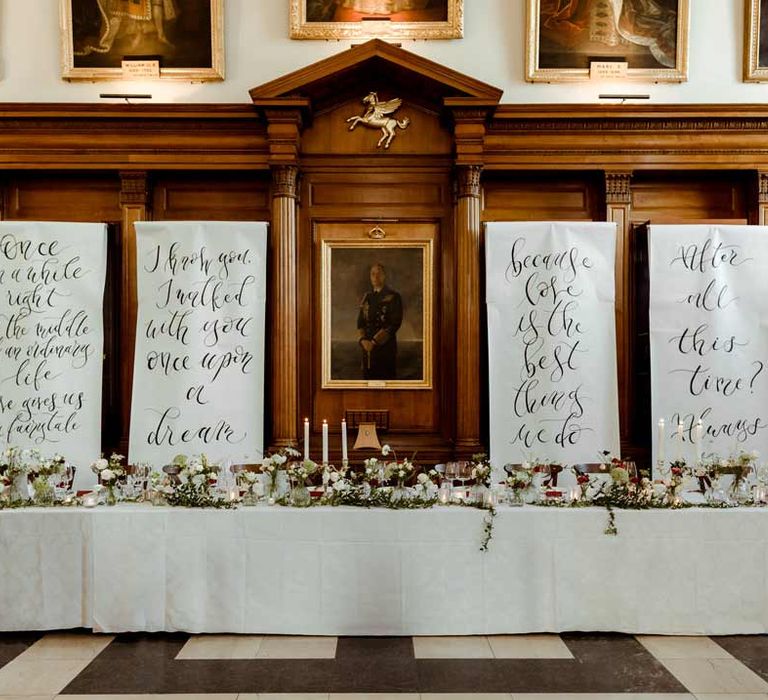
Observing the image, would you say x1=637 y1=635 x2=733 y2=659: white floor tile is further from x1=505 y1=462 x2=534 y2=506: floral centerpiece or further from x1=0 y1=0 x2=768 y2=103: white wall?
x1=0 y1=0 x2=768 y2=103: white wall

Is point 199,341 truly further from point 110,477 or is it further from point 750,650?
point 750,650

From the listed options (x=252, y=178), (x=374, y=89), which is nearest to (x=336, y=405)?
(x=252, y=178)

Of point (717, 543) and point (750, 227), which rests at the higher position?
point (750, 227)

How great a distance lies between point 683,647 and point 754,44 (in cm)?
591

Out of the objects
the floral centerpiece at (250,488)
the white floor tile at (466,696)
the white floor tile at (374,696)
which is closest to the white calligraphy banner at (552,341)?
the floral centerpiece at (250,488)

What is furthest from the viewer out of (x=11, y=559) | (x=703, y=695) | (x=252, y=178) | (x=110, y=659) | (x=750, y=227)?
(x=252, y=178)

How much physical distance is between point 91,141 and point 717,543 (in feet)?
21.2

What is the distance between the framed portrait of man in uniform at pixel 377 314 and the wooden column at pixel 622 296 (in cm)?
186

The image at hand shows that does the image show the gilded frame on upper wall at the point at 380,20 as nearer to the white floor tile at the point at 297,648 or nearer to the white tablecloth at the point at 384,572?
the white tablecloth at the point at 384,572

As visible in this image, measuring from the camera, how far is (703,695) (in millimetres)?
A: 3611

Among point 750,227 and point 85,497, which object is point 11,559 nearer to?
point 85,497

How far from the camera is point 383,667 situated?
392 centimetres

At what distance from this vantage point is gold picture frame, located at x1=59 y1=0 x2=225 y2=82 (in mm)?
6926

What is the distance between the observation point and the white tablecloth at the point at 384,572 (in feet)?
14.0
